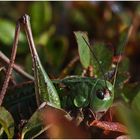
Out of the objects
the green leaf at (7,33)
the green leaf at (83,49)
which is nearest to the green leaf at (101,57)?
the green leaf at (83,49)

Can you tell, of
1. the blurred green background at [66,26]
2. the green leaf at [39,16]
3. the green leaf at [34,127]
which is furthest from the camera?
the green leaf at [39,16]

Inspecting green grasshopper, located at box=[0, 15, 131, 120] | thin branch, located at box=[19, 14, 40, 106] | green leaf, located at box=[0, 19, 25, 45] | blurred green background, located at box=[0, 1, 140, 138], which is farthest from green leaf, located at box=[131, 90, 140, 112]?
green leaf, located at box=[0, 19, 25, 45]

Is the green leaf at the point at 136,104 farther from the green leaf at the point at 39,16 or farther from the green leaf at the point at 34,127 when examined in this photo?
the green leaf at the point at 39,16

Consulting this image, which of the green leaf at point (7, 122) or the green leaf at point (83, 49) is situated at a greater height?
the green leaf at point (83, 49)

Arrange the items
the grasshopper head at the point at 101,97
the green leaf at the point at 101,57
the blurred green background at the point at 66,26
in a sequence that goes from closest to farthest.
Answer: the grasshopper head at the point at 101,97, the green leaf at the point at 101,57, the blurred green background at the point at 66,26

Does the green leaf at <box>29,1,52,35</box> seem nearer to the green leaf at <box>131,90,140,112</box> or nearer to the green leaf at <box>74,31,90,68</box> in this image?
the green leaf at <box>74,31,90,68</box>

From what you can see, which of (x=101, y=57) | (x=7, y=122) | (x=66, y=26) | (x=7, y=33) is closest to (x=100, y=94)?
(x=101, y=57)

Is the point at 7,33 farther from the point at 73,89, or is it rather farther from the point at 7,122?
the point at 7,122
